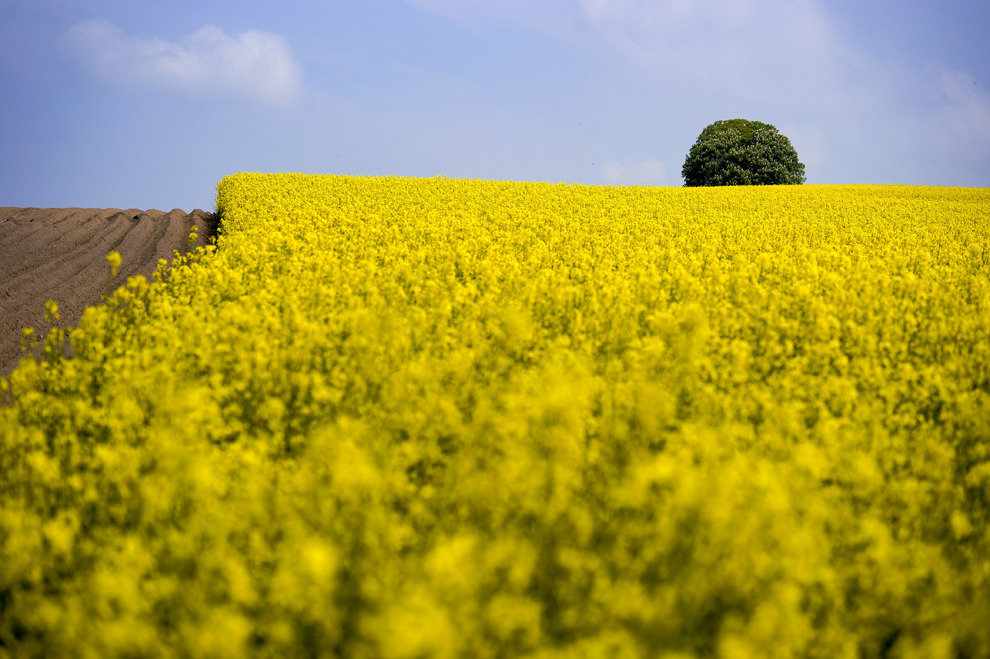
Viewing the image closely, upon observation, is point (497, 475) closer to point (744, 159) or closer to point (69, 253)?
point (69, 253)

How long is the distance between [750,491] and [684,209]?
1968 cm

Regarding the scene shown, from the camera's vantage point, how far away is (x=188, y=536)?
322 cm

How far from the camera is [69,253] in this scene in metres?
16.5

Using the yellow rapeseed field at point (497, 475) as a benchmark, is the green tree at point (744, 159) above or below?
above

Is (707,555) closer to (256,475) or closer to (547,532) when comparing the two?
(547,532)

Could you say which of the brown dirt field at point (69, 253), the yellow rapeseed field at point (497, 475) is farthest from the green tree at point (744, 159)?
the yellow rapeseed field at point (497, 475)

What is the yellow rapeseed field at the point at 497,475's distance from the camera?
2.91 m

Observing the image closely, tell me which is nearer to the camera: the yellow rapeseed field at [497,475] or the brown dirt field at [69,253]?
the yellow rapeseed field at [497,475]

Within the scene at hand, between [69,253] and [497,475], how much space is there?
1671 centimetres

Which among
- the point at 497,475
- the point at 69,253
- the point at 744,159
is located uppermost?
the point at 744,159

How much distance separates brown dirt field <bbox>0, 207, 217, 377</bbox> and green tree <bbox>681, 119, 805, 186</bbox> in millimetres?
34841

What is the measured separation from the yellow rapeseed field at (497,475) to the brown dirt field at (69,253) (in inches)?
156

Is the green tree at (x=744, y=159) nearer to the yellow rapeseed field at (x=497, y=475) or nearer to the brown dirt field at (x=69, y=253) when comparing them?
the brown dirt field at (x=69, y=253)

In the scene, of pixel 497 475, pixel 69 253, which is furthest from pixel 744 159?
pixel 497 475
